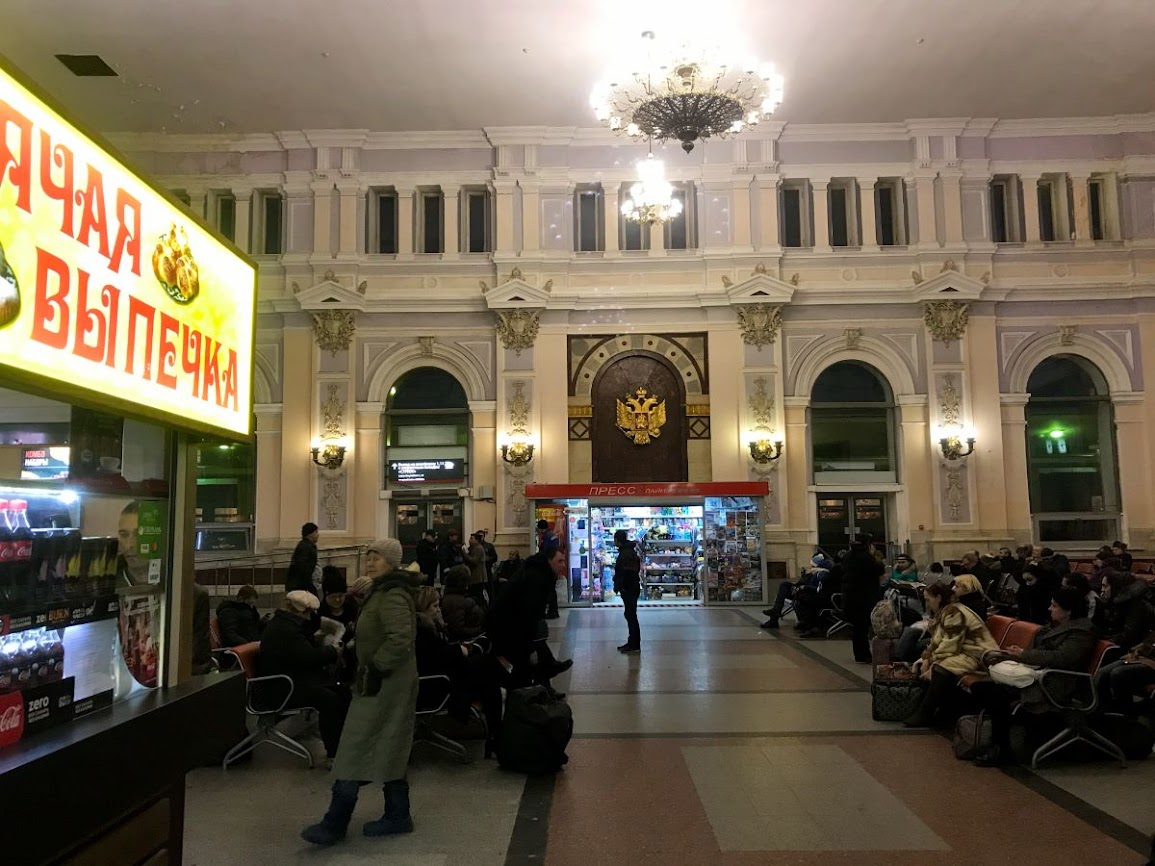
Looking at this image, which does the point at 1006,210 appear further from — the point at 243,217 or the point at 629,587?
the point at 243,217

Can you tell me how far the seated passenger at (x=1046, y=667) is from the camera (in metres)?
6.04

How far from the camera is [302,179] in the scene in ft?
66.6

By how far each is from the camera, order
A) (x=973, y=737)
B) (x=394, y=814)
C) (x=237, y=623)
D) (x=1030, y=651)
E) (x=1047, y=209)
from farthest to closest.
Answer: (x=1047, y=209) → (x=237, y=623) → (x=1030, y=651) → (x=973, y=737) → (x=394, y=814)

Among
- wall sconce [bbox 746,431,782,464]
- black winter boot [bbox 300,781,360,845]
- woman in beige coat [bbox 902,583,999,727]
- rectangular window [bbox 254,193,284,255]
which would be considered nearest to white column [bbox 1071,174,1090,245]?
wall sconce [bbox 746,431,782,464]

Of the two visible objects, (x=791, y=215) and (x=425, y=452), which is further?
(x=791, y=215)

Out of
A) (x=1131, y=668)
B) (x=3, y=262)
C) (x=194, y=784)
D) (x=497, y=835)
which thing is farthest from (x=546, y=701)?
(x=3, y=262)

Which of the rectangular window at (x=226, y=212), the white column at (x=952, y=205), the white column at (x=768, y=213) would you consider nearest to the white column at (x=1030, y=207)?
the white column at (x=952, y=205)

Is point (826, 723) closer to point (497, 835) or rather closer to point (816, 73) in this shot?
point (497, 835)

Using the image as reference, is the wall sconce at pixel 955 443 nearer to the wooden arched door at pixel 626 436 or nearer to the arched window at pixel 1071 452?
the arched window at pixel 1071 452

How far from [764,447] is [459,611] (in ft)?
40.0

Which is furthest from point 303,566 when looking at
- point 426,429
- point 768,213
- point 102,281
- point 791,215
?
point 791,215

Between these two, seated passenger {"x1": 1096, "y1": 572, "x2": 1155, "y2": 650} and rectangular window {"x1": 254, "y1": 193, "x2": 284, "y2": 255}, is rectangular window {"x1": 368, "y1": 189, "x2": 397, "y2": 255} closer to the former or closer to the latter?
rectangular window {"x1": 254, "y1": 193, "x2": 284, "y2": 255}

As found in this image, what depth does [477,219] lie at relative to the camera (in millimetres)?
20766

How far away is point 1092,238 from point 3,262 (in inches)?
906
